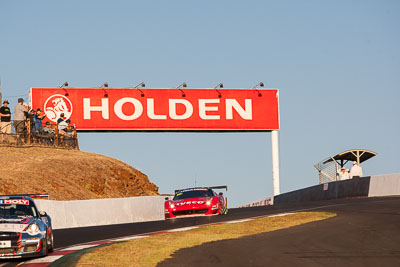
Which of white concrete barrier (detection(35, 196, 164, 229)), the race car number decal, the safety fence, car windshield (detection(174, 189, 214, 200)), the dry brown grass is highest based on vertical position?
the safety fence

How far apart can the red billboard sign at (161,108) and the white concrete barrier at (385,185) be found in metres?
19.6

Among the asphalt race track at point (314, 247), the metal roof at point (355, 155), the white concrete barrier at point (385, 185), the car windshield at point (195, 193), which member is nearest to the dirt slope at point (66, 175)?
the car windshield at point (195, 193)

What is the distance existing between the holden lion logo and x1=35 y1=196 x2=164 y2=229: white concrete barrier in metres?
20.4

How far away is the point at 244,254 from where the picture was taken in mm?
12969

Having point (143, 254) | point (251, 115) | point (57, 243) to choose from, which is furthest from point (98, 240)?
point (251, 115)

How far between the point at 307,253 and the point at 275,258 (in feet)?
3.00

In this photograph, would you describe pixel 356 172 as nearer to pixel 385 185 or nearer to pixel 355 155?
pixel 385 185

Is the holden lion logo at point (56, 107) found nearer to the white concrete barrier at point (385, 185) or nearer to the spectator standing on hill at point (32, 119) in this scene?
the spectator standing on hill at point (32, 119)

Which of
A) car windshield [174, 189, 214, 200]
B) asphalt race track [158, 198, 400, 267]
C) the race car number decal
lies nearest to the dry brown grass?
asphalt race track [158, 198, 400, 267]

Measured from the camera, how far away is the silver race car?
1320 centimetres

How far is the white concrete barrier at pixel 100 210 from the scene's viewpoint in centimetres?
2578

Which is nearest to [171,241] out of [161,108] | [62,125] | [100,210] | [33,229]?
[33,229]

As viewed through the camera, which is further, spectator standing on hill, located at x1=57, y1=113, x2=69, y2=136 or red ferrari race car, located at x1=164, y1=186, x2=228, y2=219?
spectator standing on hill, located at x1=57, y1=113, x2=69, y2=136

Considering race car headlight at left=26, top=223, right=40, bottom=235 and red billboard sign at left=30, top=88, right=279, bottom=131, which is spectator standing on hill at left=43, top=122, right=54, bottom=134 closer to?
red billboard sign at left=30, top=88, right=279, bottom=131
